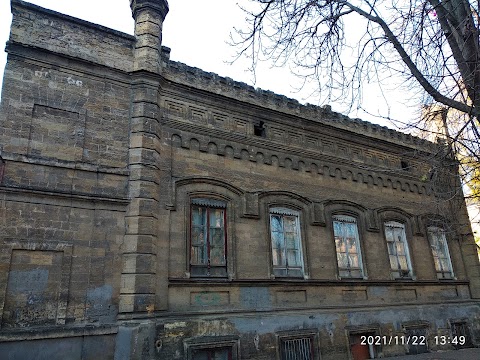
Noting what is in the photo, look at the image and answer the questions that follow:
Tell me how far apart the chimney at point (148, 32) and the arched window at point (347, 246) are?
21.3 feet

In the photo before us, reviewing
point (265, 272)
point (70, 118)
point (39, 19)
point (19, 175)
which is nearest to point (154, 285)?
point (265, 272)

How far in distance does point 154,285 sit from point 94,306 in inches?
45.8

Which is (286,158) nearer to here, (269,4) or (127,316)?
(269,4)

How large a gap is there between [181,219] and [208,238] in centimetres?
80

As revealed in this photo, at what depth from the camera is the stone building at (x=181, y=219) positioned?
7145 millimetres

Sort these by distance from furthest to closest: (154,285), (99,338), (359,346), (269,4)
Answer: (359,346) < (154,285) < (99,338) < (269,4)

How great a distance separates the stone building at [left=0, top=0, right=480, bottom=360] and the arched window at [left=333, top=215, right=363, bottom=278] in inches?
1.9

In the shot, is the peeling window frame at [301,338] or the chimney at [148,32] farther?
the chimney at [148,32]

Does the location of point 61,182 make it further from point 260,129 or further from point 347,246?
point 347,246

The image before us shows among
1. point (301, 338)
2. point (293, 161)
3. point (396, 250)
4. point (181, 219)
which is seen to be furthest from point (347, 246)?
point (181, 219)

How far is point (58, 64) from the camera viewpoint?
830 centimetres

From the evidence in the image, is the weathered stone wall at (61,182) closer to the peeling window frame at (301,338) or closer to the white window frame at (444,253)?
the peeling window frame at (301,338)

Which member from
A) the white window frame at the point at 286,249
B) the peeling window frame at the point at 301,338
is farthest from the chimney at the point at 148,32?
the peeling window frame at the point at 301,338

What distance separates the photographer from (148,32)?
365 inches
